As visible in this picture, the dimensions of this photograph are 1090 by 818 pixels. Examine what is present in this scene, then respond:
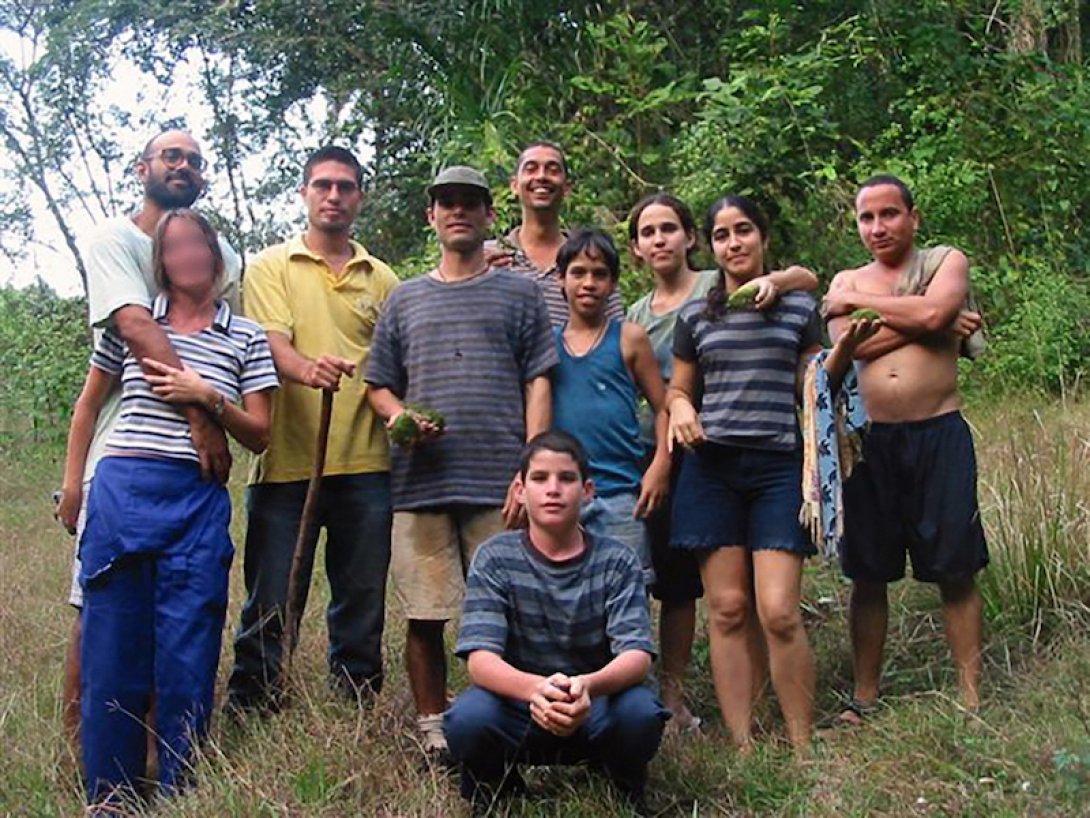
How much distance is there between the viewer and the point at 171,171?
163 inches

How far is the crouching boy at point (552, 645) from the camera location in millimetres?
3430

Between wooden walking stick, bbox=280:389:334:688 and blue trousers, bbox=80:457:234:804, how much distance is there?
1.32 feet

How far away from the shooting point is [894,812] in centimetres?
334

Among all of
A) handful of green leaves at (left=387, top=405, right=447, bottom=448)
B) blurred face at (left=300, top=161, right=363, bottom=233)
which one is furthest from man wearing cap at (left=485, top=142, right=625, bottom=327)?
handful of green leaves at (left=387, top=405, right=447, bottom=448)

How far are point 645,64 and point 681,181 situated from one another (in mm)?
1479

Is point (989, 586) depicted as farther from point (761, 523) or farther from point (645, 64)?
point (645, 64)

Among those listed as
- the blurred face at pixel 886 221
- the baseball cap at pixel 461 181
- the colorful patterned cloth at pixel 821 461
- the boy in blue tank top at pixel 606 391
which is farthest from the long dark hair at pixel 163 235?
the blurred face at pixel 886 221

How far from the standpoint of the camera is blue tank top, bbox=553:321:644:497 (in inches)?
162

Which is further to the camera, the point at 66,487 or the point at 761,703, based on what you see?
the point at 761,703

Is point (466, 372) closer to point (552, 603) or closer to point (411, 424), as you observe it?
point (411, 424)

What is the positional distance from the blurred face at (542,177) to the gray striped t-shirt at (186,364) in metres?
1.10

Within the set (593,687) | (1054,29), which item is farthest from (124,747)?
(1054,29)

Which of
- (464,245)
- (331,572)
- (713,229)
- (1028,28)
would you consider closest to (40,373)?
(1028,28)

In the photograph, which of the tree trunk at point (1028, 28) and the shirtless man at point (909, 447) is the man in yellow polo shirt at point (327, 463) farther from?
the tree trunk at point (1028, 28)
